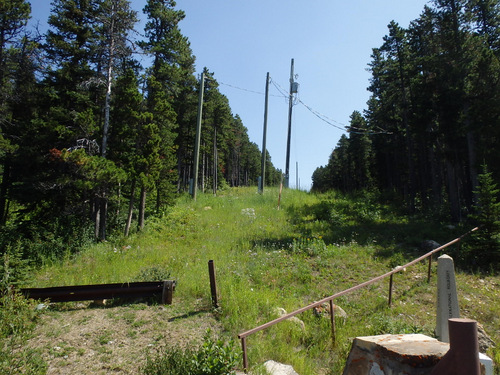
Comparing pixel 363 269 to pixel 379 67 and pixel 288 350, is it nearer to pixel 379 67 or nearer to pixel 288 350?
pixel 288 350

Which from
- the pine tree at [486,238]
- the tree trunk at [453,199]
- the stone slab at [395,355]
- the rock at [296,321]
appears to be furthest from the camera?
the tree trunk at [453,199]

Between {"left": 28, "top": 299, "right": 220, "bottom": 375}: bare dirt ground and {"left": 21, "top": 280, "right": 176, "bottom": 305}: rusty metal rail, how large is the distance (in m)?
0.23

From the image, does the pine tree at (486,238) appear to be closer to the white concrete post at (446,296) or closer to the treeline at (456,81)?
the treeline at (456,81)

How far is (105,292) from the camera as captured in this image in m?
6.89

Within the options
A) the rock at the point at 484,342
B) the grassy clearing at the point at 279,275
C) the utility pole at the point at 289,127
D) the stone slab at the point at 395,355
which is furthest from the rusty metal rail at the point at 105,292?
the utility pole at the point at 289,127

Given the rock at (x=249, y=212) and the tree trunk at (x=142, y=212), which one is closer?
the tree trunk at (x=142, y=212)

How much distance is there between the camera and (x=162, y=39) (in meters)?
20.3

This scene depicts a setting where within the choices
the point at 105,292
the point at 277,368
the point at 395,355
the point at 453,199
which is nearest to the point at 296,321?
the point at 277,368

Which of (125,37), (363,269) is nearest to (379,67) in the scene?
(125,37)

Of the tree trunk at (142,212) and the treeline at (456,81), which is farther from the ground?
the treeline at (456,81)

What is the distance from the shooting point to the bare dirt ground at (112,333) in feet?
15.7

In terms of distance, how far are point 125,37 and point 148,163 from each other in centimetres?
695

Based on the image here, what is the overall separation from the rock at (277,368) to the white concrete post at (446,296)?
125 inches

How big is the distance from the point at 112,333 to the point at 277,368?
3.26 m
